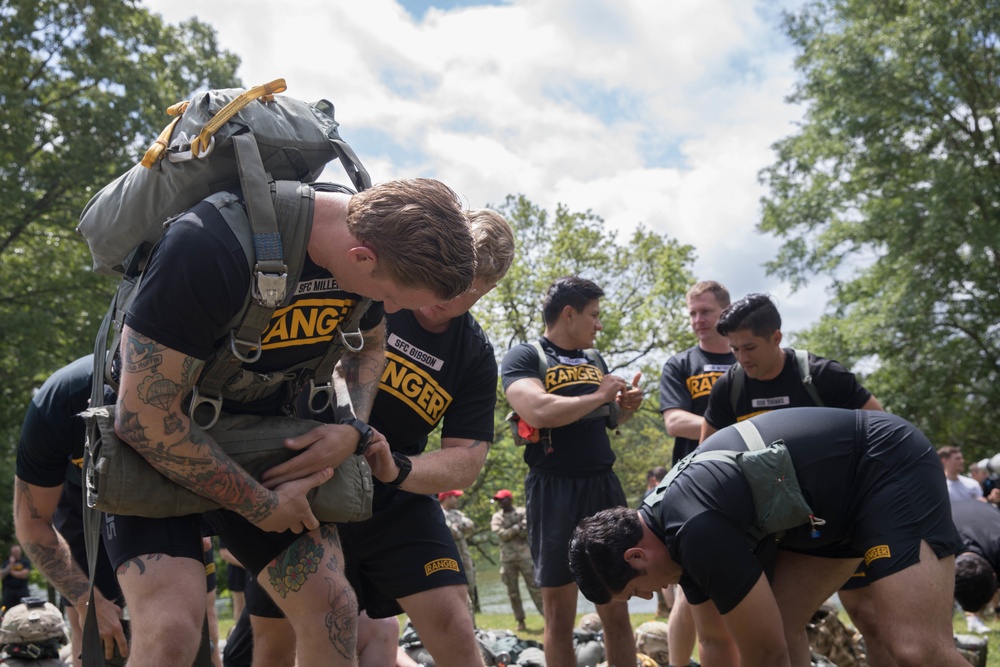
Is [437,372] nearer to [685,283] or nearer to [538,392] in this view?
[538,392]

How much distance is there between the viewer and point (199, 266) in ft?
7.57

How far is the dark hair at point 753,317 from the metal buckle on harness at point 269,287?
3281 millimetres

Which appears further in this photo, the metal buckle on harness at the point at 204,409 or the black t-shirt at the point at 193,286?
the metal buckle on harness at the point at 204,409

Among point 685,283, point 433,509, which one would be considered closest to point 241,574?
point 433,509

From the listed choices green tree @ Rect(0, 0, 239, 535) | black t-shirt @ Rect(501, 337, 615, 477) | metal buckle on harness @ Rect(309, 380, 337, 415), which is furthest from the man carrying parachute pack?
green tree @ Rect(0, 0, 239, 535)

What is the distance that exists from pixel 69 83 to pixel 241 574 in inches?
652

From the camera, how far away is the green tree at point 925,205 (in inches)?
903

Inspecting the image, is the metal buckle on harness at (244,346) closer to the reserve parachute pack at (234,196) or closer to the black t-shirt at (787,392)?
the reserve parachute pack at (234,196)

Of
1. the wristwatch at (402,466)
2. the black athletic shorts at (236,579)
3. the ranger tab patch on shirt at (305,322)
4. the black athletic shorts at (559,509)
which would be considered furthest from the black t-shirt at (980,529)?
the ranger tab patch on shirt at (305,322)

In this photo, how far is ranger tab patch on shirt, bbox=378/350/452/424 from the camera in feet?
13.0

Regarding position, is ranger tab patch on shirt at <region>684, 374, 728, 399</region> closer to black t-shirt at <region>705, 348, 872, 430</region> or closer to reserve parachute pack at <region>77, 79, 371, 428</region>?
black t-shirt at <region>705, 348, 872, 430</region>

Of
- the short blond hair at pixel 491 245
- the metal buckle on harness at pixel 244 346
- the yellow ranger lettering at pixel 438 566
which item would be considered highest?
the short blond hair at pixel 491 245

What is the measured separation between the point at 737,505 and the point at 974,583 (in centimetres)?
420

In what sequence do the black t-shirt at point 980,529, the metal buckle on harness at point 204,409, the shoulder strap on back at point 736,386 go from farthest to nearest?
the black t-shirt at point 980,529 < the shoulder strap on back at point 736,386 < the metal buckle on harness at point 204,409
